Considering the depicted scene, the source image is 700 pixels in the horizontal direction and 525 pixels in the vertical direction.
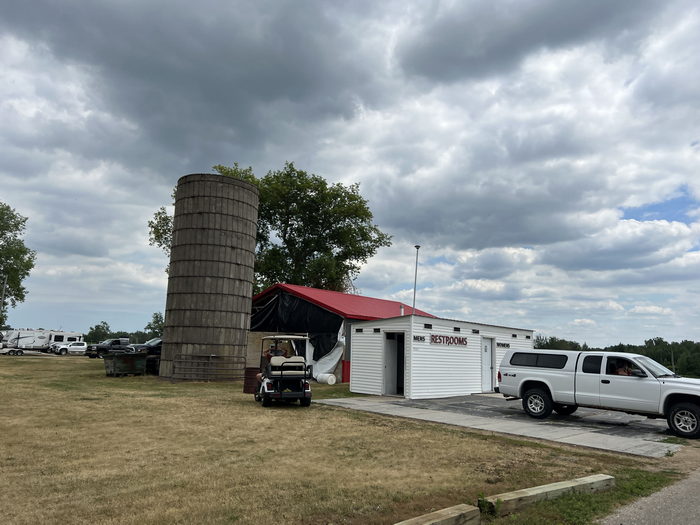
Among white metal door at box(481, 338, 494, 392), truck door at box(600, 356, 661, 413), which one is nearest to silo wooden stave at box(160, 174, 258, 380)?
white metal door at box(481, 338, 494, 392)

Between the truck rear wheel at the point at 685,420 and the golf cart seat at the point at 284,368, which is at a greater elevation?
the golf cart seat at the point at 284,368

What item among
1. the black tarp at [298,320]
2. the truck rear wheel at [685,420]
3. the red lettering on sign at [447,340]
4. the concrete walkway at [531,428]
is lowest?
the concrete walkway at [531,428]

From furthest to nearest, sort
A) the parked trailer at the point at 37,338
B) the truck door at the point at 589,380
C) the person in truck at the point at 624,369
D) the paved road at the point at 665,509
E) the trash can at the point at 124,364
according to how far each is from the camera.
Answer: the parked trailer at the point at 37,338 < the trash can at the point at 124,364 < the truck door at the point at 589,380 < the person in truck at the point at 624,369 < the paved road at the point at 665,509

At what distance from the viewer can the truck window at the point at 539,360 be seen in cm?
1457

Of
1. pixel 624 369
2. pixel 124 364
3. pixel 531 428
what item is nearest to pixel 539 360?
pixel 624 369

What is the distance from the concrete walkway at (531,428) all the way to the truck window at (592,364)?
1.54 meters

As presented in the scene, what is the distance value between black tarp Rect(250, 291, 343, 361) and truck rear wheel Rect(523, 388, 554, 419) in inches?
500

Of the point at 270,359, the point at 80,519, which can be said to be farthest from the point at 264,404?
the point at 80,519

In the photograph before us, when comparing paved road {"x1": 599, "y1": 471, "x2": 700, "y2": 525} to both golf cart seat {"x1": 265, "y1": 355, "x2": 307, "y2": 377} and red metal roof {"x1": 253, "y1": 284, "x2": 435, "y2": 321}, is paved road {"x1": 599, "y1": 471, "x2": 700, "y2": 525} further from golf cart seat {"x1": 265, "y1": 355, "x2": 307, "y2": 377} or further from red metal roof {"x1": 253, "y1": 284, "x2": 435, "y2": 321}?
red metal roof {"x1": 253, "y1": 284, "x2": 435, "y2": 321}

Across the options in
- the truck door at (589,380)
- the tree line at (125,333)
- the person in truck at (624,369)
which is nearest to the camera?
the person in truck at (624,369)

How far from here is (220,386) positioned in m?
22.8

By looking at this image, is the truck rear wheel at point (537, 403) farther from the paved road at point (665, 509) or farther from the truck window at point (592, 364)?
the paved road at point (665, 509)

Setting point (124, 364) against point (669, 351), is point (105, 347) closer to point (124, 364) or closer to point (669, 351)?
point (124, 364)

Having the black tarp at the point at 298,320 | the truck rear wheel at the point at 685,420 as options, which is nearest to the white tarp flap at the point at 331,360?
the black tarp at the point at 298,320
